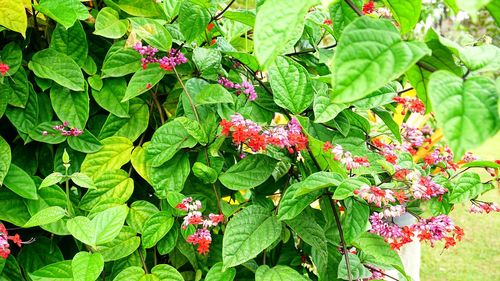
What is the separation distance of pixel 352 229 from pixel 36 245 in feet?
1.84

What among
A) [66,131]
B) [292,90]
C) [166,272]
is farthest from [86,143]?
[292,90]

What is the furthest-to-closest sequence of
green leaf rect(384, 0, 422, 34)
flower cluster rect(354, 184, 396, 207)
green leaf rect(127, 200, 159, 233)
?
green leaf rect(127, 200, 159, 233), flower cluster rect(354, 184, 396, 207), green leaf rect(384, 0, 422, 34)

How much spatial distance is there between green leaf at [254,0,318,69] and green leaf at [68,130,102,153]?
59 centimetres

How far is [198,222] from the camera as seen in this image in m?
0.81

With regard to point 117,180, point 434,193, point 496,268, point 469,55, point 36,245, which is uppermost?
point 469,55

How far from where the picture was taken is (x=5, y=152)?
0.90 metres

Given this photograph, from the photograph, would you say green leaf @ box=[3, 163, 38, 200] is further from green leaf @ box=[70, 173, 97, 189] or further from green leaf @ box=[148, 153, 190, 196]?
green leaf @ box=[148, 153, 190, 196]

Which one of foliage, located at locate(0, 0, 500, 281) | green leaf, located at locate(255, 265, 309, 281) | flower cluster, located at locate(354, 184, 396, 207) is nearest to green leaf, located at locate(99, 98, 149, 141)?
foliage, located at locate(0, 0, 500, 281)

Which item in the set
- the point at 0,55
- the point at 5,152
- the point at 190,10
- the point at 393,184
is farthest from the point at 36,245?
the point at 393,184

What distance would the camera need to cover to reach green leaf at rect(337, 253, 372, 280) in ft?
2.79

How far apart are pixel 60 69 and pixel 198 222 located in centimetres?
37

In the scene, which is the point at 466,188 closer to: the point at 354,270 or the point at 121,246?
the point at 354,270

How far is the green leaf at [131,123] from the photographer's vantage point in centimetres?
97

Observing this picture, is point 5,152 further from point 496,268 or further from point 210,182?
point 496,268
